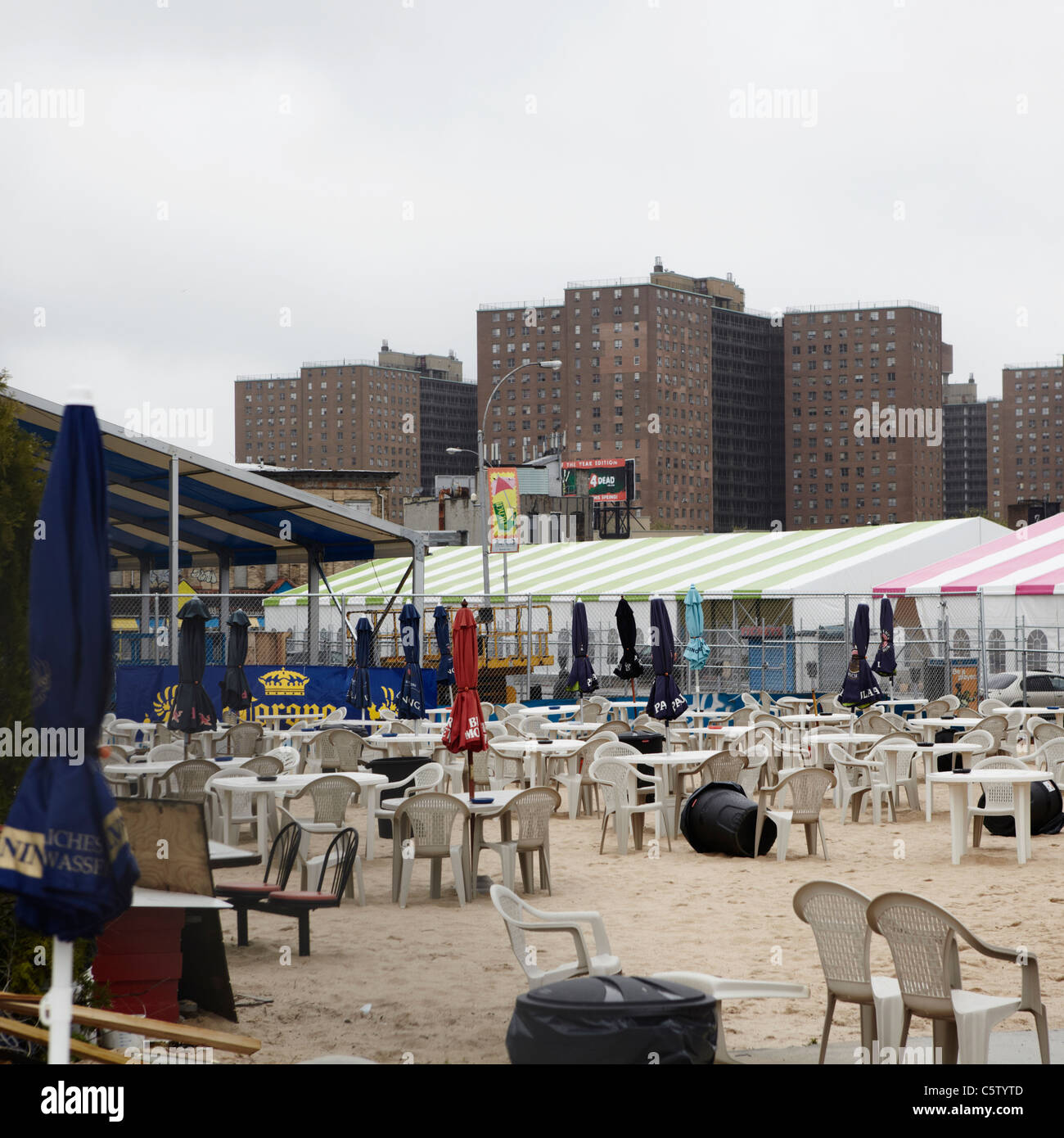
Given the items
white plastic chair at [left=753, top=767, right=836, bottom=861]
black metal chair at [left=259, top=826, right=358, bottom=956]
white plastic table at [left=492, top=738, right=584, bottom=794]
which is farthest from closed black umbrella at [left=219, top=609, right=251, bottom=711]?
black metal chair at [left=259, top=826, right=358, bottom=956]

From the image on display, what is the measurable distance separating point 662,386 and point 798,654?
5331 inches

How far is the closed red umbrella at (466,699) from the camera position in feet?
36.1

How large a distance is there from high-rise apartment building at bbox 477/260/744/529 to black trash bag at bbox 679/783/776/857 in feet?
471

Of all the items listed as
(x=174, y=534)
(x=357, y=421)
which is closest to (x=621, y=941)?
(x=174, y=534)

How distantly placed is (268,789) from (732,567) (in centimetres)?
2397

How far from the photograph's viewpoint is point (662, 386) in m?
166

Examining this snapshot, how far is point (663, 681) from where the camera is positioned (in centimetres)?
1722

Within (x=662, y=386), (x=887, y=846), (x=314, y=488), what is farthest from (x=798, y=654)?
(x=662, y=386)

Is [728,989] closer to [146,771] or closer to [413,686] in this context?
[146,771]

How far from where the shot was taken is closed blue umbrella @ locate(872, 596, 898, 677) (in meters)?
21.5

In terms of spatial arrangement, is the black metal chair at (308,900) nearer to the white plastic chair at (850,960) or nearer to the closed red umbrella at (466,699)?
the closed red umbrella at (466,699)

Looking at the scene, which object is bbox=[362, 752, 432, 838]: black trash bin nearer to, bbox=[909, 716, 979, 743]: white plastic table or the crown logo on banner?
bbox=[909, 716, 979, 743]: white plastic table

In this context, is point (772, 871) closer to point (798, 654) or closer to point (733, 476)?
point (798, 654)
